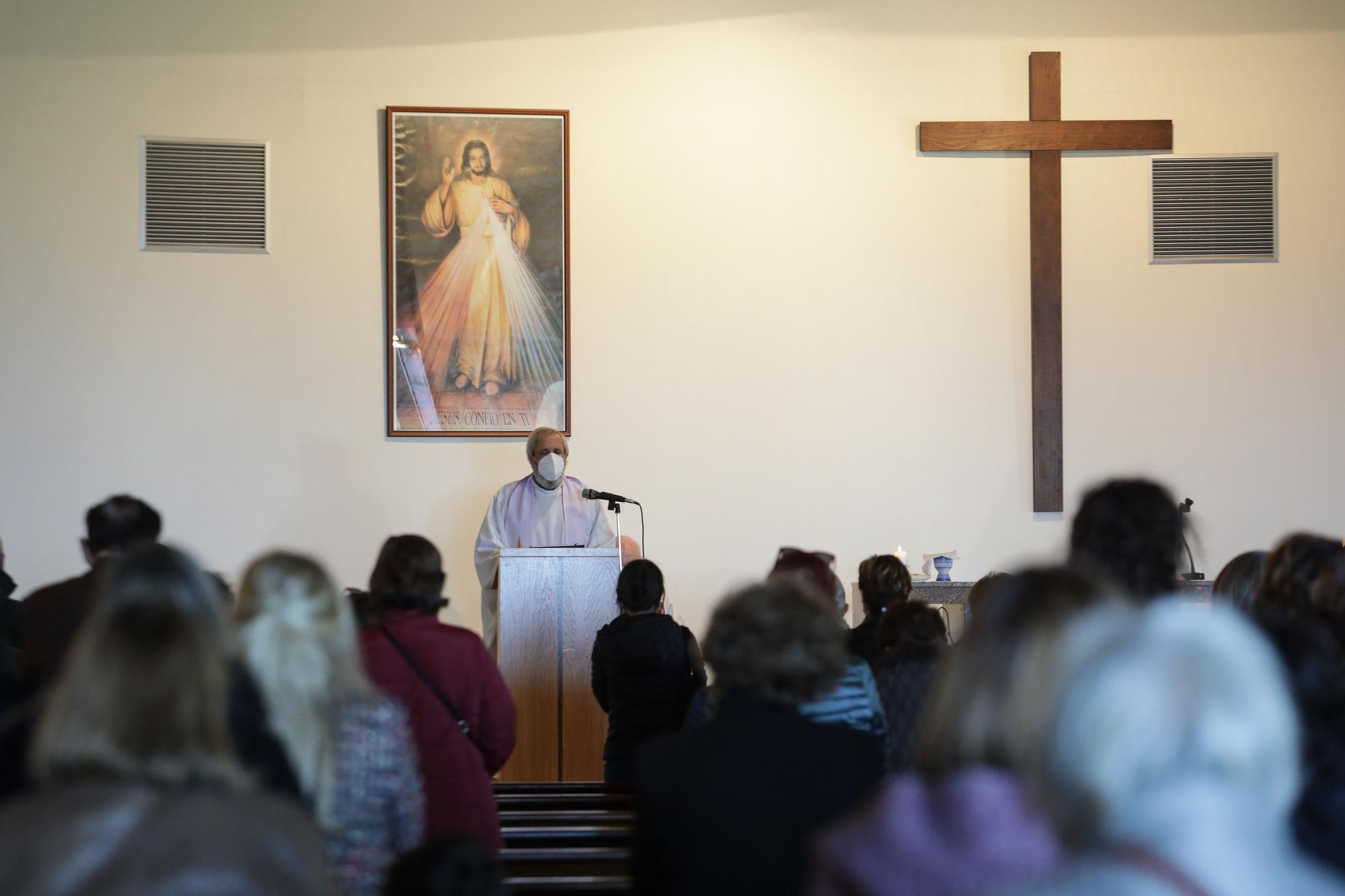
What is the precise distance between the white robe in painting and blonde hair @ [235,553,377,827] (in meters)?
4.46

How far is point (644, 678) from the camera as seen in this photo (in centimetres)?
430

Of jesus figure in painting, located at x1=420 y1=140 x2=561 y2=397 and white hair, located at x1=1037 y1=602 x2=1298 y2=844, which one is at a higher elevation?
jesus figure in painting, located at x1=420 y1=140 x2=561 y2=397

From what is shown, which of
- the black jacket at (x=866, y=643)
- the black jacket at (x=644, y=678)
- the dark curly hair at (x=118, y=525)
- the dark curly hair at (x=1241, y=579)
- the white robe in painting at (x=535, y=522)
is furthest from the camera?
the white robe in painting at (x=535, y=522)

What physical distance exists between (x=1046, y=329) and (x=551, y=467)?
3.14 metres

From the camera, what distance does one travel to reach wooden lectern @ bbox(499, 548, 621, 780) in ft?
18.1

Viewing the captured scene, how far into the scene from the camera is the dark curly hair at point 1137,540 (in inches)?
96.5

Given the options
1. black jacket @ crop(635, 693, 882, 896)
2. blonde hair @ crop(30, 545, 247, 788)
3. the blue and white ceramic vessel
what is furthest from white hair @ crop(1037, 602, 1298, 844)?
the blue and white ceramic vessel

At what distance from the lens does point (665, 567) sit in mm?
7547

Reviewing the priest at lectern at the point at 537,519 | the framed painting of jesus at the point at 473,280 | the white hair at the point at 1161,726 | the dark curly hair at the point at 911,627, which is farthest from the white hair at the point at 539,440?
the white hair at the point at 1161,726

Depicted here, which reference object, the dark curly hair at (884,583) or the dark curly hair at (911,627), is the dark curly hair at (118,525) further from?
the dark curly hair at (884,583)

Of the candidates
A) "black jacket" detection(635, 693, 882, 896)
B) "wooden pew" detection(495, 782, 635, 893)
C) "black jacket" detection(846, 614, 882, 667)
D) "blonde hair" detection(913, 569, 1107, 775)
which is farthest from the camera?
"black jacket" detection(846, 614, 882, 667)

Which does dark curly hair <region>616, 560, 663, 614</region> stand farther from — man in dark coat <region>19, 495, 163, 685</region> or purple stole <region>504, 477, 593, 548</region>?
purple stole <region>504, 477, 593, 548</region>

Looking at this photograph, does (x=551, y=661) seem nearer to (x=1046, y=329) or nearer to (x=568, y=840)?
(x=568, y=840)

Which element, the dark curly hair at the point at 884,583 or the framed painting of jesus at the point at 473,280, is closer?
the dark curly hair at the point at 884,583
